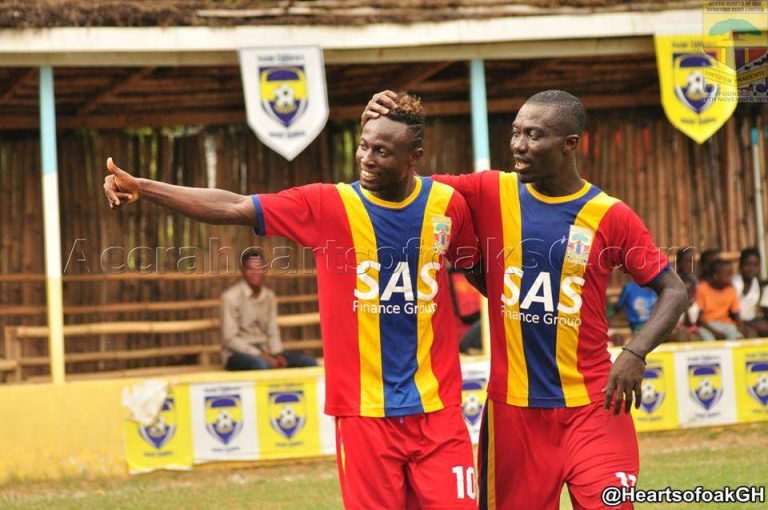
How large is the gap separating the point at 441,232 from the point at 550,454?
105 centimetres

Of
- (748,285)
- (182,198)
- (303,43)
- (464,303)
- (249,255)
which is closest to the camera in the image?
(182,198)

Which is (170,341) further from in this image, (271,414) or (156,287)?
(271,414)

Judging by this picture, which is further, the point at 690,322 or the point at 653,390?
the point at 690,322

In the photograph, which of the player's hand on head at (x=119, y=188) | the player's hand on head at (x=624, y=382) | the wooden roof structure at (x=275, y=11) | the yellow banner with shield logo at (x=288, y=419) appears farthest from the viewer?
the yellow banner with shield logo at (x=288, y=419)

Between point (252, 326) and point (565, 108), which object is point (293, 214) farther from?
point (252, 326)

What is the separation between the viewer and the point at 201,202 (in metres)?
4.67

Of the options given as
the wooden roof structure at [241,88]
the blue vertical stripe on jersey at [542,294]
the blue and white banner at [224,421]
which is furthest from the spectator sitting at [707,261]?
the blue vertical stripe on jersey at [542,294]

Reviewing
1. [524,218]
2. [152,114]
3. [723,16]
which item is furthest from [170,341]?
[524,218]

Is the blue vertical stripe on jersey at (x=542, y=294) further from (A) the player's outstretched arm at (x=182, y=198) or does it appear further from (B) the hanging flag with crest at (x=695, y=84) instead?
(B) the hanging flag with crest at (x=695, y=84)

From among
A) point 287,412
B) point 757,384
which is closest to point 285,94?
point 287,412

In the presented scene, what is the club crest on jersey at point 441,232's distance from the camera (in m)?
5.01

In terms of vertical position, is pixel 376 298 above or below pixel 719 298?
above

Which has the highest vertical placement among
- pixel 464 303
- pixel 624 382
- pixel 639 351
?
pixel 464 303

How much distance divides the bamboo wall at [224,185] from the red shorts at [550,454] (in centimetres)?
806
